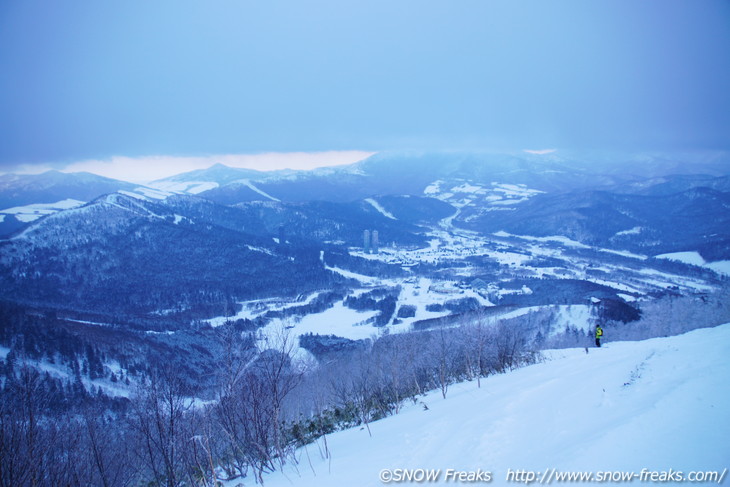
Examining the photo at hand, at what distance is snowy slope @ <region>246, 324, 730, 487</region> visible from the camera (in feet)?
21.3

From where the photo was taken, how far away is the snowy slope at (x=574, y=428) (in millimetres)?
6496

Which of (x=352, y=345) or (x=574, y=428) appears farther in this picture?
(x=352, y=345)

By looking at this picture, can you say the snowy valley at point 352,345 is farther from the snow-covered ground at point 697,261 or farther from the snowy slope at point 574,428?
the snow-covered ground at point 697,261

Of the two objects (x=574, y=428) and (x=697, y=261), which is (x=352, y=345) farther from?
(x=697, y=261)

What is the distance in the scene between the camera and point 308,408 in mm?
32406

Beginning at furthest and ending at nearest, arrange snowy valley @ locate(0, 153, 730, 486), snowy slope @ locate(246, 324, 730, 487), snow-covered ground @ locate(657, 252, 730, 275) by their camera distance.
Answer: snow-covered ground @ locate(657, 252, 730, 275), snowy valley @ locate(0, 153, 730, 486), snowy slope @ locate(246, 324, 730, 487)

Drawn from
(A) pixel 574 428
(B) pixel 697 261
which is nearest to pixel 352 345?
(A) pixel 574 428

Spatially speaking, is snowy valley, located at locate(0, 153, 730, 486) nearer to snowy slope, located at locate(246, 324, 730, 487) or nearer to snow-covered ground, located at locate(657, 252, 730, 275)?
snowy slope, located at locate(246, 324, 730, 487)

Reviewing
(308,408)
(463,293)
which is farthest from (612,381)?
(463,293)

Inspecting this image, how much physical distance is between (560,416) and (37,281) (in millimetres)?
121669

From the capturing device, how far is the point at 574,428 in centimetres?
843

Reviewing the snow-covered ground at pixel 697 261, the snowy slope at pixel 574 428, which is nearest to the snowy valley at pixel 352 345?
the snowy slope at pixel 574 428

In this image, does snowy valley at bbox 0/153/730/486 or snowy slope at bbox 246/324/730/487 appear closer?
snowy slope at bbox 246/324/730/487

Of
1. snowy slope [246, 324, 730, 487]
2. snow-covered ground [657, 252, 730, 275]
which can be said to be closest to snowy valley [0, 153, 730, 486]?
snowy slope [246, 324, 730, 487]
